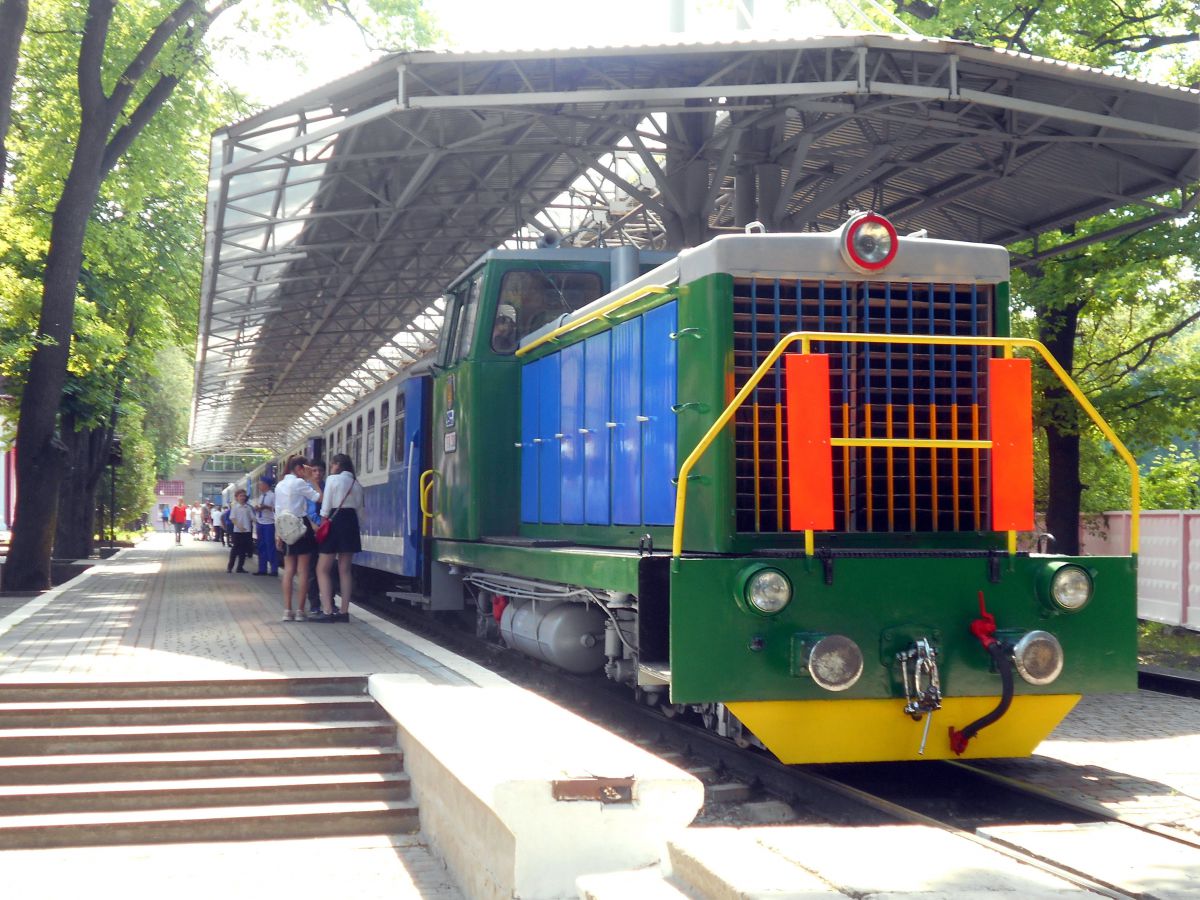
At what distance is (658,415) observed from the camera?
687 cm

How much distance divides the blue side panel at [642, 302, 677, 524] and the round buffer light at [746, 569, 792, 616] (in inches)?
39.6

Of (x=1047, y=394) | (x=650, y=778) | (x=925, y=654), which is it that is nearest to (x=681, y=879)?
(x=650, y=778)

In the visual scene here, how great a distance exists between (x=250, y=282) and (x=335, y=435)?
6.17m

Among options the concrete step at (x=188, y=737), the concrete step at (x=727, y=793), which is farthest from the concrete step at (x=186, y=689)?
the concrete step at (x=727, y=793)

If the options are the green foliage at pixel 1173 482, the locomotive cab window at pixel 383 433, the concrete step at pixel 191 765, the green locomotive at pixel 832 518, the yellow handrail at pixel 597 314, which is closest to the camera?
the green locomotive at pixel 832 518

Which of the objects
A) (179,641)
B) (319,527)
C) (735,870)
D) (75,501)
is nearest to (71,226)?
(319,527)

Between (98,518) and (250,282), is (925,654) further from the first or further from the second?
(98,518)

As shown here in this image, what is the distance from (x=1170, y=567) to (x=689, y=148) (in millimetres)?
7465

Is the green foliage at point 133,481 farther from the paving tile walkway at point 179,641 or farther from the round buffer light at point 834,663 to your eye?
the round buffer light at point 834,663

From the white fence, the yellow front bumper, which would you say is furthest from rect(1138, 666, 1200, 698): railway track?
the yellow front bumper

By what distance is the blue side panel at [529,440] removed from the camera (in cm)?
905

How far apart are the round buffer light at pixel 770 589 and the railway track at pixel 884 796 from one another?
971mm

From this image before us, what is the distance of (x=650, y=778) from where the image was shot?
14.2ft

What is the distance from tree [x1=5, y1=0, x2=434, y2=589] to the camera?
52.3 feet
